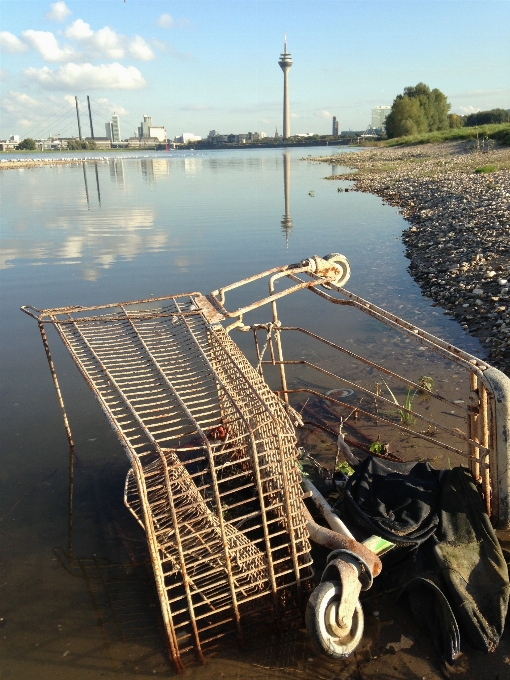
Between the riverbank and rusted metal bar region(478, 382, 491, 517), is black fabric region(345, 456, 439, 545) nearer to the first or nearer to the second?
rusted metal bar region(478, 382, 491, 517)

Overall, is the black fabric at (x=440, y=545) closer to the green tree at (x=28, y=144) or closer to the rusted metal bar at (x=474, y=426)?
the rusted metal bar at (x=474, y=426)

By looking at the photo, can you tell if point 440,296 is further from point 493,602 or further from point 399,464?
point 493,602

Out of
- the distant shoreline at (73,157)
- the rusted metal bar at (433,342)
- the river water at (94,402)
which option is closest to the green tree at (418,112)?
the distant shoreline at (73,157)

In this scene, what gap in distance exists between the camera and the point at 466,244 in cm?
1109

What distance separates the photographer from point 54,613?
3.49 m

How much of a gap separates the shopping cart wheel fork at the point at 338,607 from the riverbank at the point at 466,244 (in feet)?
12.3

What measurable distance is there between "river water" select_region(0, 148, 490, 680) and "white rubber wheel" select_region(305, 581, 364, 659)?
0.83 ft

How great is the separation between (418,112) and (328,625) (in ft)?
244

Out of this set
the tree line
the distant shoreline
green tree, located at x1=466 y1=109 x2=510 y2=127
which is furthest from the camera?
the distant shoreline

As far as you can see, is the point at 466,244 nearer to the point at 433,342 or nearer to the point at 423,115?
the point at 433,342

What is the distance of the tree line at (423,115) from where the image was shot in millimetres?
66544

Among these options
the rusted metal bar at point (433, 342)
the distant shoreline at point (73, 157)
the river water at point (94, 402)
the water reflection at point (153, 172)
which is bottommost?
the river water at point (94, 402)

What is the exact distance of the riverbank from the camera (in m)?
7.73

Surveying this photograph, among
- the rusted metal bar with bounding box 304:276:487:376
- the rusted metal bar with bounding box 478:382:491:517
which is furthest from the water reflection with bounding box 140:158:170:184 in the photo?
the rusted metal bar with bounding box 478:382:491:517
